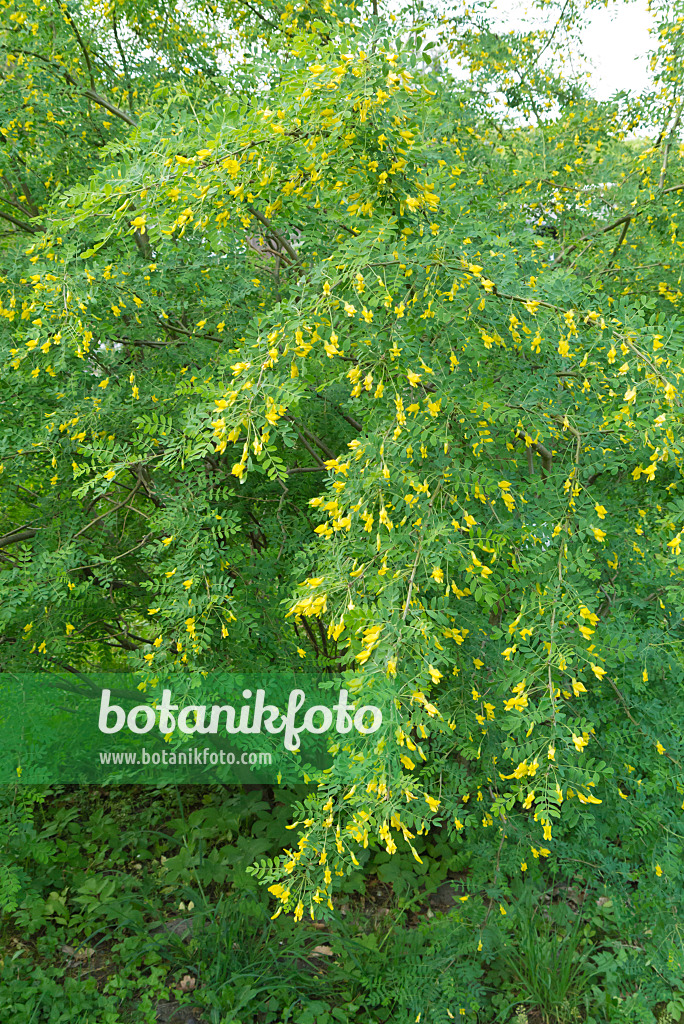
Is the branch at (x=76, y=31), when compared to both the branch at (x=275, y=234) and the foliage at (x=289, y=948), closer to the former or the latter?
the branch at (x=275, y=234)

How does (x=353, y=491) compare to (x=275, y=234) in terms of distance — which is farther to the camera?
(x=275, y=234)

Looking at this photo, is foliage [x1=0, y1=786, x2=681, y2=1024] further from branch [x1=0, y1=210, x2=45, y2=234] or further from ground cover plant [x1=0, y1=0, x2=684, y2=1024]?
branch [x1=0, y1=210, x2=45, y2=234]

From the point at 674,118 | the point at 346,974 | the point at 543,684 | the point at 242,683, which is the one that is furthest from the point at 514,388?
the point at 346,974

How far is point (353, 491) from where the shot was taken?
1842 mm

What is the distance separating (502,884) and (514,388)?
222 cm

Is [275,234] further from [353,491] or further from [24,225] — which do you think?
[353,491]

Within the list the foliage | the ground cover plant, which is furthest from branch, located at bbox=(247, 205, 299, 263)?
the foliage

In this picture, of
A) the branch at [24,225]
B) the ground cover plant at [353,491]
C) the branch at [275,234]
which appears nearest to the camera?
the ground cover plant at [353,491]

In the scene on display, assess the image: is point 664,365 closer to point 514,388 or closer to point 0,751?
point 514,388

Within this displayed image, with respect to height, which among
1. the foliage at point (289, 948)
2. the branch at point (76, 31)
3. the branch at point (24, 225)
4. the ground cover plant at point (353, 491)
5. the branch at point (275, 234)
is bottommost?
the foliage at point (289, 948)

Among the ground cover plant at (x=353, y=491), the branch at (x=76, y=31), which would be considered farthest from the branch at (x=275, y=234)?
the branch at (x=76, y=31)

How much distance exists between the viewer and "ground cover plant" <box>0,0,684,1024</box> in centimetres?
180

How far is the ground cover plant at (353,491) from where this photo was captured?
1.80 metres

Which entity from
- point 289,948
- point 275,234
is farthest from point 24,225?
point 289,948
